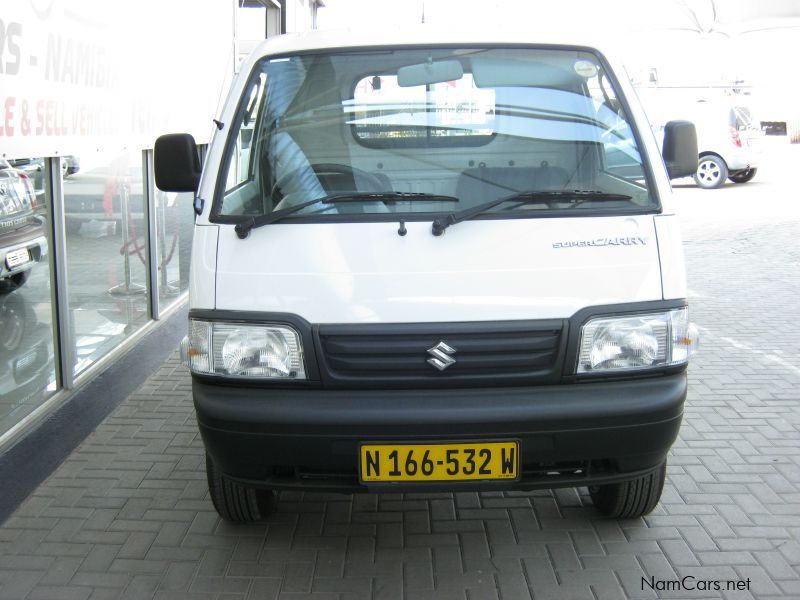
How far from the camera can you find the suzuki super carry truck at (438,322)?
10.9ft

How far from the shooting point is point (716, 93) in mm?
22656

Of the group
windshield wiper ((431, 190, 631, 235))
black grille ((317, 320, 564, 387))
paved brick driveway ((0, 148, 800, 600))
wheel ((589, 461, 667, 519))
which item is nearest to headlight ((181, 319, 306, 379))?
black grille ((317, 320, 564, 387))

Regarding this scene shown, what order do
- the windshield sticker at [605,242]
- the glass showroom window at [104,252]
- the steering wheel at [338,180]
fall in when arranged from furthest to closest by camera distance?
the glass showroom window at [104,252]
the steering wheel at [338,180]
the windshield sticker at [605,242]

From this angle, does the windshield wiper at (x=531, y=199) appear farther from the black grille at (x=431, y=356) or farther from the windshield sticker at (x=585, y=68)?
the windshield sticker at (x=585, y=68)

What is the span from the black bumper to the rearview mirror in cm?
142

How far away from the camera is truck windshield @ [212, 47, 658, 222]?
379 centimetres

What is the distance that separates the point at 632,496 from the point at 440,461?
1.05 meters

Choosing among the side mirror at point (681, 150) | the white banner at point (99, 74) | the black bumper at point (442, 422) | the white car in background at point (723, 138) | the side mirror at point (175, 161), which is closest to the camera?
the black bumper at point (442, 422)

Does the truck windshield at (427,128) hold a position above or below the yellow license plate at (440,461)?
above

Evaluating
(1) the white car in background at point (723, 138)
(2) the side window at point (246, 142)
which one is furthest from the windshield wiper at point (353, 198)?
(1) the white car in background at point (723, 138)

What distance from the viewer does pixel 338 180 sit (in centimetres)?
379

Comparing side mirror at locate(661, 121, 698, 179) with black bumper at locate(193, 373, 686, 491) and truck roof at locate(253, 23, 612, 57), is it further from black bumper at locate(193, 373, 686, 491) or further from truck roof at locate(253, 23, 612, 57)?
black bumper at locate(193, 373, 686, 491)

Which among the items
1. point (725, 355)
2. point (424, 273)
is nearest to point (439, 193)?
point (424, 273)

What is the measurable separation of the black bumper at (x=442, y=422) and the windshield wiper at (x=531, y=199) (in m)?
0.65
